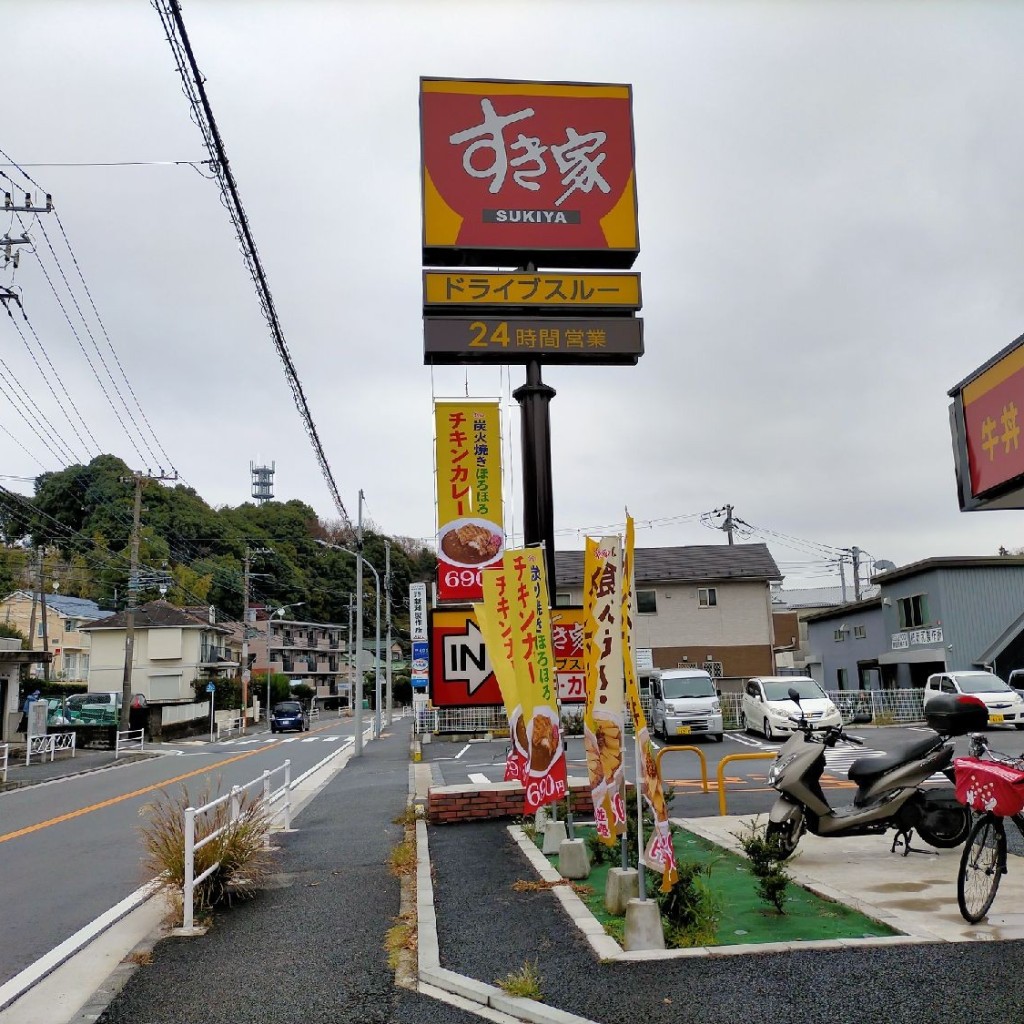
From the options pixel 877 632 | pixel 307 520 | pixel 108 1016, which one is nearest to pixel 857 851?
pixel 108 1016

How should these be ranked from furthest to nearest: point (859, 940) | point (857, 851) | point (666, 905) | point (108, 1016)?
1. point (857, 851)
2. point (666, 905)
3. point (859, 940)
4. point (108, 1016)

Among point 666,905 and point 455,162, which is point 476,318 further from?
point 666,905

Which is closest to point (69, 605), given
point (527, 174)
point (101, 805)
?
point (101, 805)

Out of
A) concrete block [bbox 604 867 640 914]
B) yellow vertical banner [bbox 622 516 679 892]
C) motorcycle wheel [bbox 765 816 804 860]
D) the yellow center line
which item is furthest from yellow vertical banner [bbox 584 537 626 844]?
the yellow center line

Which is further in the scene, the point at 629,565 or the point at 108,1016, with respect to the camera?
the point at 629,565

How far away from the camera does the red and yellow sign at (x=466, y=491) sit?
1090 cm

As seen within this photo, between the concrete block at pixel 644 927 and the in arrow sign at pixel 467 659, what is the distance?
533 cm

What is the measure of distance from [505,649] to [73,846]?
7524 millimetres

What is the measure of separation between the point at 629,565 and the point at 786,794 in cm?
372

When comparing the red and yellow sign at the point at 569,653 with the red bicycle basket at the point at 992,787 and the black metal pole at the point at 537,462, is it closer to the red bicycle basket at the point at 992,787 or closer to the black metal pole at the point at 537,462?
the black metal pole at the point at 537,462

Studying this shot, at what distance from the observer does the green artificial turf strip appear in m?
6.06

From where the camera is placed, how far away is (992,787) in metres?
5.90

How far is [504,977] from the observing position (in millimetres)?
5414

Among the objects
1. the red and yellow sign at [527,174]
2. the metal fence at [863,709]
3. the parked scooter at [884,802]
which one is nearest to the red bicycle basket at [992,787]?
the parked scooter at [884,802]
